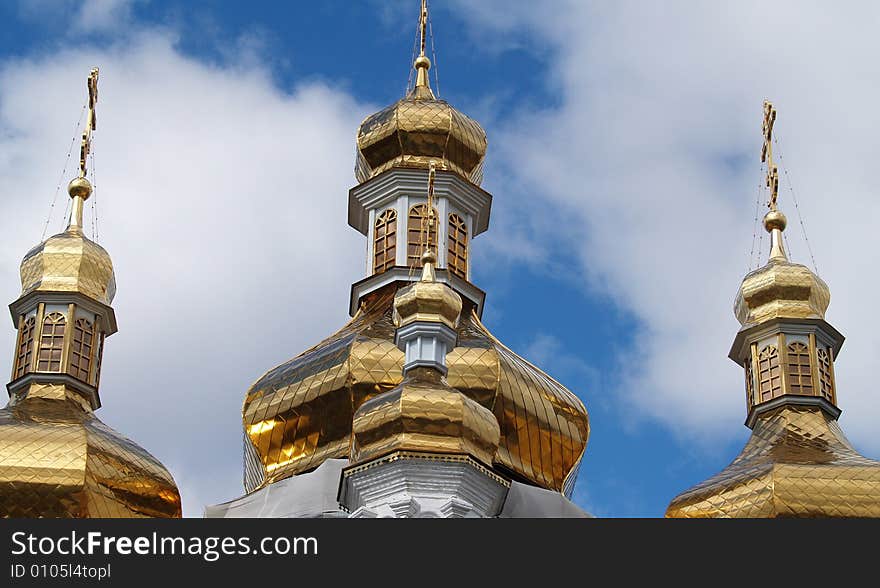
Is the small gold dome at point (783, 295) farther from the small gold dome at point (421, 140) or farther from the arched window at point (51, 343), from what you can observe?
the arched window at point (51, 343)

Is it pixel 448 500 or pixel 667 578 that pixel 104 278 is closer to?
pixel 448 500

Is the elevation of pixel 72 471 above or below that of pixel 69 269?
below

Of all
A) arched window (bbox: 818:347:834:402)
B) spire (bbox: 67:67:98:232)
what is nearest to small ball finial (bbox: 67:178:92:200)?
spire (bbox: 67:67:98:232)

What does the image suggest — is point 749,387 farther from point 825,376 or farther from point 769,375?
point 825,376

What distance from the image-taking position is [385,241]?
37.0 metres

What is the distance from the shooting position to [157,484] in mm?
32812

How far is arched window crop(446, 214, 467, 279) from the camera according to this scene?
37.0m

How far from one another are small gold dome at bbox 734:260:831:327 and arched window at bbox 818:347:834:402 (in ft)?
1.83

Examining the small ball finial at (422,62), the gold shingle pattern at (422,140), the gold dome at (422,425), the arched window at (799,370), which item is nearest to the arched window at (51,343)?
the gold shingle pattern at (422,140)

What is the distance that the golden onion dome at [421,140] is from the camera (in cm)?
3750

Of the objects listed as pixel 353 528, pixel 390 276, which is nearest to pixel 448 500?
pixel 353 528

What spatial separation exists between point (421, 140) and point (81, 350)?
256 inches

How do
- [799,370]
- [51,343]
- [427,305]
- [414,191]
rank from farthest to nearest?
1. [414,191]
2. [51,343]
3. [799,370]
4. [427,305]

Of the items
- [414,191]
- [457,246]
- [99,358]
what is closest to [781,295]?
[457,246]
